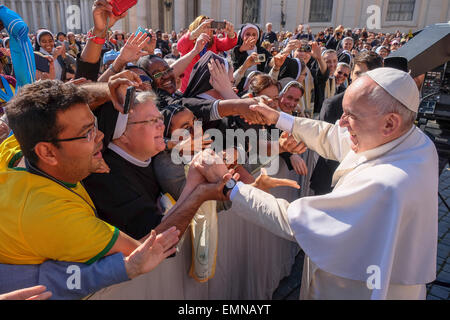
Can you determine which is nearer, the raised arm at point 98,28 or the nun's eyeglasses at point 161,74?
the raised arm at point 98,28

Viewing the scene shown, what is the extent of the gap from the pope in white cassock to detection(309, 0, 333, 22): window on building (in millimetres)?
30498

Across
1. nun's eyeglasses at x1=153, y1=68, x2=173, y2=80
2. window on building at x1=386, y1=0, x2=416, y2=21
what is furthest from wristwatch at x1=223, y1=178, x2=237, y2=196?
window on building at x1=386, y1=0, x2=416, y2=21

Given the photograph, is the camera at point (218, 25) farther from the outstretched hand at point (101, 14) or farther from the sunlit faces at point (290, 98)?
the outstretched hand at point (101, 14)

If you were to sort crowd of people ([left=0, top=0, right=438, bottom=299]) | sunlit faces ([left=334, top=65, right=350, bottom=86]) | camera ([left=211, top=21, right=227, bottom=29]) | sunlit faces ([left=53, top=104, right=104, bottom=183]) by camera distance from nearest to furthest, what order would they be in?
crowd of people ([left=0, top=0, right=438, bottom=299]) → sunlit faces ([left=53, top=104, right=104, bottom=183]) → camera ([left=211, top=21, right=227, bottom=29]) → sunlit faces ([left=334, top=65, right=350, bottom=86])

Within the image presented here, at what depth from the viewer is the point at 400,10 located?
26.2 meters

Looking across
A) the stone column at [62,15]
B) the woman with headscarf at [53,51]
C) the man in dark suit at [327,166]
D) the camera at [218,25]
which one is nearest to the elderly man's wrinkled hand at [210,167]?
the man in dark suit at [327,166]

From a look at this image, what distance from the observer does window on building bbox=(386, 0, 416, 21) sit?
2580cm

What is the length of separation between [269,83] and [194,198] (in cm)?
206

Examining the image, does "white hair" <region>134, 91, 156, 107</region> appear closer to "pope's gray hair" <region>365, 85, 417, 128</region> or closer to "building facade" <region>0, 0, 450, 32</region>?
"pope's gray hair" <region>365, 85, 417, 128</region>

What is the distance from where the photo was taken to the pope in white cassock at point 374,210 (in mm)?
1503

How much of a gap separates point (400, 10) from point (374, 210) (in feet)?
101

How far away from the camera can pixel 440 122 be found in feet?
12.2

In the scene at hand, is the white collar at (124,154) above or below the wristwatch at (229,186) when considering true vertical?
above
